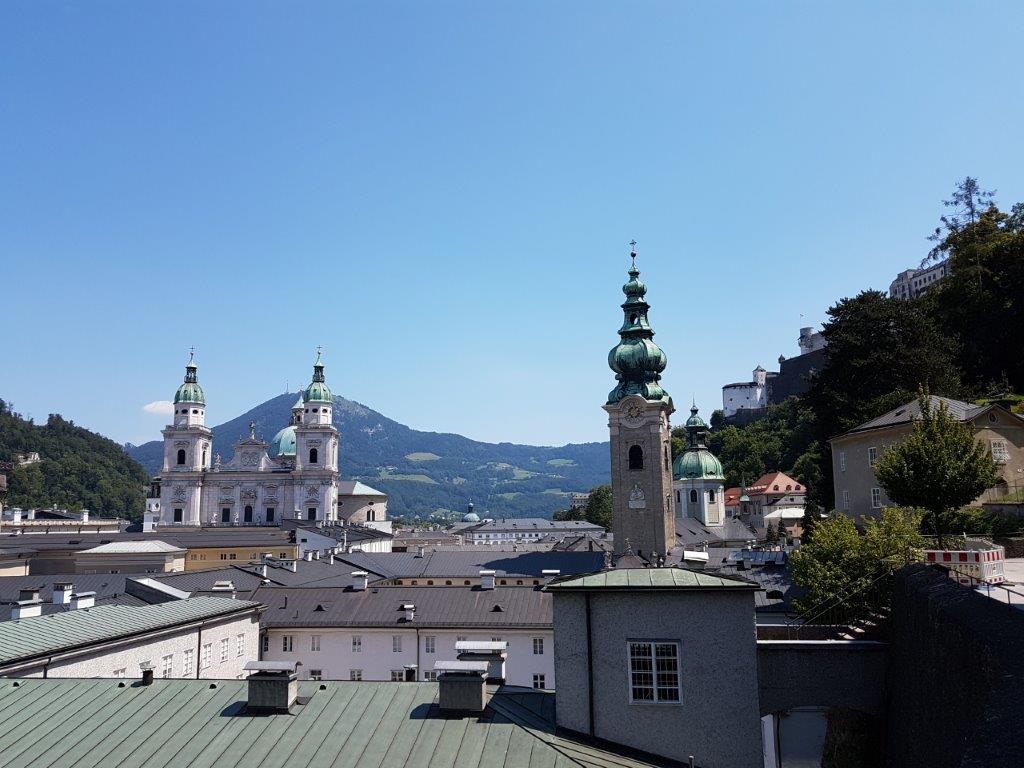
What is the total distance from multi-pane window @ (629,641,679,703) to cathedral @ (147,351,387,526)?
4615 inches

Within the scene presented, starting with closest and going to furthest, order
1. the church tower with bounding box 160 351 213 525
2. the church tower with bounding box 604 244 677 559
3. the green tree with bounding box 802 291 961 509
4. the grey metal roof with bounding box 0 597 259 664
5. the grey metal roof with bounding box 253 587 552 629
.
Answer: the grey metal roof with bounding box 0 597 259 664
the grey metal roof with bounding box 253 587 552 629
the green tree with bounding box 802 291 961 509
the church tower with bounding box 604 244 677 559
the church tower with bounding box 160 351 213 525

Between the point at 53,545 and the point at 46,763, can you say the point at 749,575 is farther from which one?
the point at 53,545

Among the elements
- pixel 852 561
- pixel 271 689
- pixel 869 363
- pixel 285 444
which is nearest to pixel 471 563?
pixel 869 363

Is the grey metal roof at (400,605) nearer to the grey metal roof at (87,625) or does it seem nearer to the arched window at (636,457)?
the grey metal roof at (87,625)

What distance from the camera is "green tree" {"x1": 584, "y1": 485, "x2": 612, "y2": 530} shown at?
159m

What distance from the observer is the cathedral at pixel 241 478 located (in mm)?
129625

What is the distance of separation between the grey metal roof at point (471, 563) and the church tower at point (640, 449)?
3764 millimetres

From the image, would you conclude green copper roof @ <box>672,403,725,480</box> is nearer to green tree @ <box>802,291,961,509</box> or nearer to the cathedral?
green tree @ <box>802,291,961,509</box>

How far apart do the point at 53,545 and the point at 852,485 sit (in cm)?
6640

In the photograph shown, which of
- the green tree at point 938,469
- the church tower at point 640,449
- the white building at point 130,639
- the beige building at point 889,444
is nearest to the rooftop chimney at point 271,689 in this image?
the white building at point 130,639

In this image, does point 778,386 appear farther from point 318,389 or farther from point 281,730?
point 281,730

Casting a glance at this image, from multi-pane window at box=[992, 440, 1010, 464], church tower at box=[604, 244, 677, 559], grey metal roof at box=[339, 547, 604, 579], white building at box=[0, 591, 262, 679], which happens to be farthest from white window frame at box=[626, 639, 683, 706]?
church tower at box=[604, 244, 677, 559]

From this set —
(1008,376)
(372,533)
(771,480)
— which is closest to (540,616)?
(1008,376)

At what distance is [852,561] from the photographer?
2527cm
